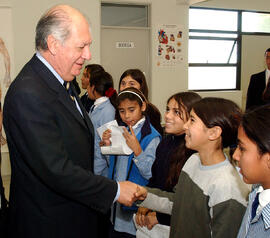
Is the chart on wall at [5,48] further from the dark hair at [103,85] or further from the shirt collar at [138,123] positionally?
the shirt collar at [138,123]

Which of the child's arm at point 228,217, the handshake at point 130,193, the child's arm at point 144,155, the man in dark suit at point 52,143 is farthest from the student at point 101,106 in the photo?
the child's arm at point 228,217

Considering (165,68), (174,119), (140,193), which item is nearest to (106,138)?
(174,119)

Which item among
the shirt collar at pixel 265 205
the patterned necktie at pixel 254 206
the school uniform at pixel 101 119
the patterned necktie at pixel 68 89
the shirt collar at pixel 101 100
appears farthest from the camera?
the shirt collar at pixel 101 100

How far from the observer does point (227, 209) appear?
1251 mm

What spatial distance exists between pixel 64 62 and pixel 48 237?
0.77 meters

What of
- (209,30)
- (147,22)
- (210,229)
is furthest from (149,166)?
(209,30)

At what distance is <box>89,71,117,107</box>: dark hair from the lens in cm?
296

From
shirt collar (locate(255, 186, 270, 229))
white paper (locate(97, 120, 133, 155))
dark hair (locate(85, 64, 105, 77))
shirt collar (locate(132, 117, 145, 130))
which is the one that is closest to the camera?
shirt collar (locate(255, 186, 270, 229))

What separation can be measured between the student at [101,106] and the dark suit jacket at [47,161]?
3.98 feet

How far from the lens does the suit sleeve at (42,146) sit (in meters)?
1.29

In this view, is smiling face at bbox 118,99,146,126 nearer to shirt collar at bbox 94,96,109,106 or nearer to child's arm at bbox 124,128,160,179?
child's arm at bbox 124,128,160,179

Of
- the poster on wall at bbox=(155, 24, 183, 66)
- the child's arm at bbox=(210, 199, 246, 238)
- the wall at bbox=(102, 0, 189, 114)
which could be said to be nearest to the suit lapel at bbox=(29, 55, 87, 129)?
the child's arm at bbox=(210, 199, 246, 238)

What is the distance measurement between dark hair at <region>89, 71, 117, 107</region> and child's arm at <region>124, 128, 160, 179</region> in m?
0.84

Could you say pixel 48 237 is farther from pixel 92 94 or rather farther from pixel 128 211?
pixel 92 94
